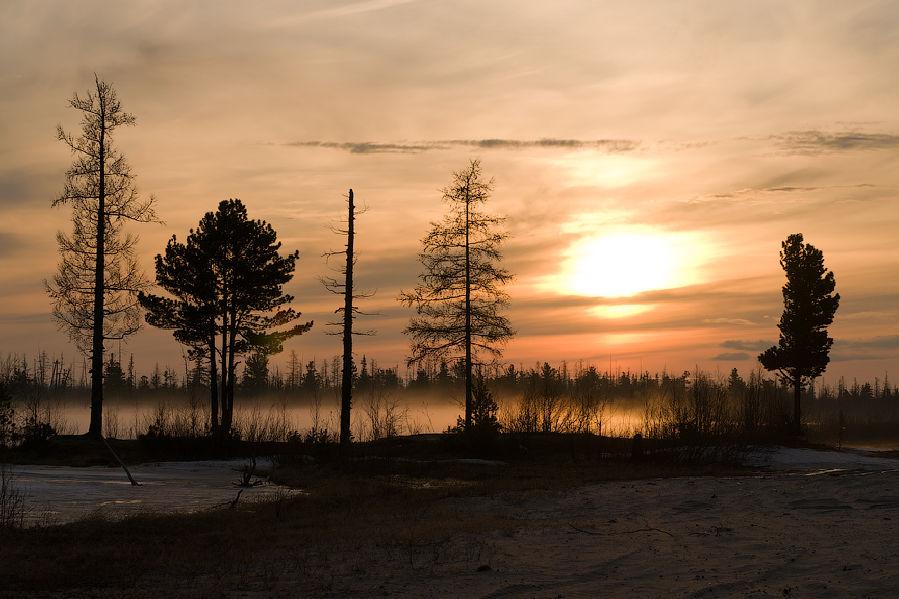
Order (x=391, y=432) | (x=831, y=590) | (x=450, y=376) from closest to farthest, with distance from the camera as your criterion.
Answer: (x=831, y=590) → (x=391, y=432) → (x=450, y=376)

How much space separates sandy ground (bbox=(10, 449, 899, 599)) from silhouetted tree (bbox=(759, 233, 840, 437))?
28.2 m

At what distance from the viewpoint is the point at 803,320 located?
4169 cm

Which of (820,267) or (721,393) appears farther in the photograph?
(820,267)

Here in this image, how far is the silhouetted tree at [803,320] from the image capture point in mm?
41406

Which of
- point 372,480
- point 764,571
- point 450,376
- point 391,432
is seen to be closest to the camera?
point 764,571

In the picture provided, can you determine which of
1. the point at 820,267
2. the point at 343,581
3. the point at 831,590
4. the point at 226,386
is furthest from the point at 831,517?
the point at 820,267

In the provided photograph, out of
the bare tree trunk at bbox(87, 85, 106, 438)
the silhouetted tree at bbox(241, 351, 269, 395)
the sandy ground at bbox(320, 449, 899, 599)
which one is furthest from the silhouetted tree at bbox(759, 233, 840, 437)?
the silhouetted tree at bbox(241, 351, 269, 395)

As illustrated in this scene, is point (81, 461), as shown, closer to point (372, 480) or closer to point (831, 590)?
point (372, 480)

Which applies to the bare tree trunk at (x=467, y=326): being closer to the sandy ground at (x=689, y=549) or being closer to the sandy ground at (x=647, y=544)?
the sandy ground at (x=647, y=544)

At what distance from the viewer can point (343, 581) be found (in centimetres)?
786

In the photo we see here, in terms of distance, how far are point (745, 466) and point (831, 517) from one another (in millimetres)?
13665

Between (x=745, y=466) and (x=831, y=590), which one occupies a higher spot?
(x=831, y=590)

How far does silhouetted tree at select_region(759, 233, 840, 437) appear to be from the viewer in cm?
4141

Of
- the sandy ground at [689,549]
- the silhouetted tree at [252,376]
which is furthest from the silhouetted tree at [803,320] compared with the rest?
the silhouetted tree at [252,376]
